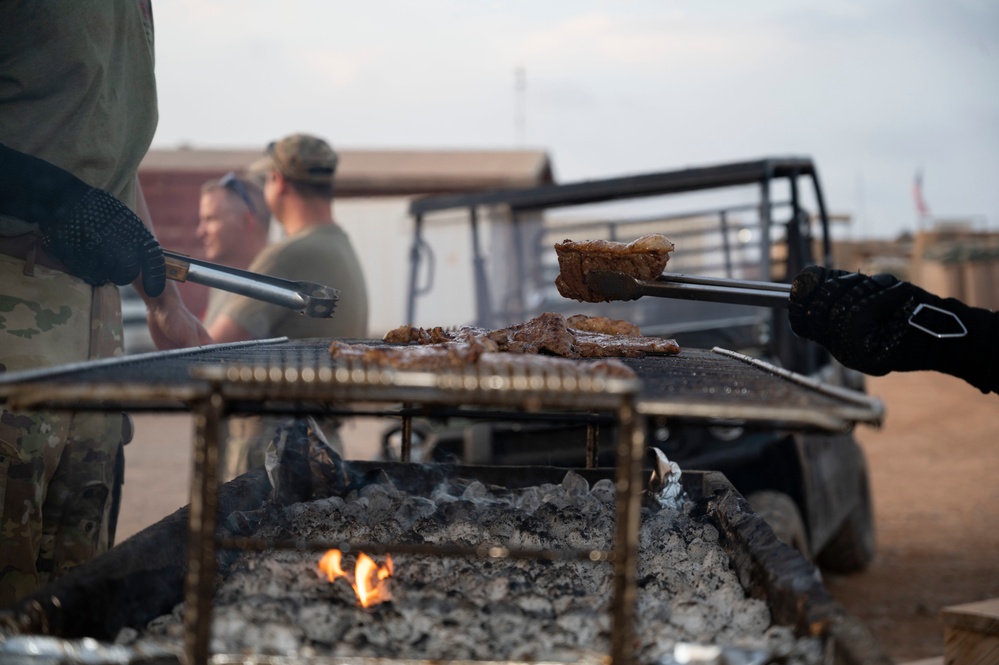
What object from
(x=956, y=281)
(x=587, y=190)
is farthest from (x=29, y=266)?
(x=956, y=281)

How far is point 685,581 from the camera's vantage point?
187 centimetres

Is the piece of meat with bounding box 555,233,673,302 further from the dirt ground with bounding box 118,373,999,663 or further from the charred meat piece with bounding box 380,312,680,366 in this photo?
the dirt ground with bounding box 118,373,999,663

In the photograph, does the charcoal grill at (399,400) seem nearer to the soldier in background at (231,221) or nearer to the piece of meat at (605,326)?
the piece of meat at (605,326)

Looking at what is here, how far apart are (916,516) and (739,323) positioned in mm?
3286

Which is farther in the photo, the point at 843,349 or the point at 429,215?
the point at 429,215

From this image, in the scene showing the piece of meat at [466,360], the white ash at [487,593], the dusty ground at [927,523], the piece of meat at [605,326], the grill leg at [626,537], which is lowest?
the dusty ground at [927,523]

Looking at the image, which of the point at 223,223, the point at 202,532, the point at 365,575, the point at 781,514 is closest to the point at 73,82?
the point at 365,575

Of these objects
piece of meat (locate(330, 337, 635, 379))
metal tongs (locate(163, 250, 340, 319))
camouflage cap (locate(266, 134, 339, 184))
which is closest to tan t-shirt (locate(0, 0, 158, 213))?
metal tongs (locate(163, 250, 340, 319))

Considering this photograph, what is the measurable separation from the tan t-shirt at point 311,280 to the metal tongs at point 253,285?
3.55 feet

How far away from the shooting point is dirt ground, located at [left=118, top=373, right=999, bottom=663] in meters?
4.90

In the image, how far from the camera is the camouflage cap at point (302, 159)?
4.66m

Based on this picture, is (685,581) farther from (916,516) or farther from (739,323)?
(916,516)

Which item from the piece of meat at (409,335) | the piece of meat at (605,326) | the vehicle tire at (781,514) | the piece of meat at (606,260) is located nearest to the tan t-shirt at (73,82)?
the piece of meat at (409,335)

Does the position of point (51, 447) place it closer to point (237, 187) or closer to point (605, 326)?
point (605, 326)
